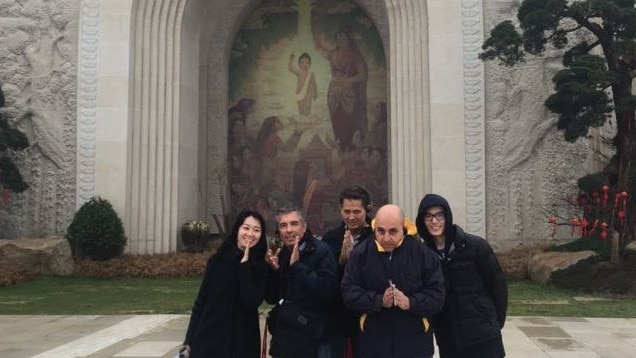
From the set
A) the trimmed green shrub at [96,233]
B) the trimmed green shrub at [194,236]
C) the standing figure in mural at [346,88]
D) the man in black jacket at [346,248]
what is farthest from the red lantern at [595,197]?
the trimmed green shrub at [96,233]

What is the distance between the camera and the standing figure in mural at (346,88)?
15125mm

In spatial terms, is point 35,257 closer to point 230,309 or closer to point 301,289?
point 230,309

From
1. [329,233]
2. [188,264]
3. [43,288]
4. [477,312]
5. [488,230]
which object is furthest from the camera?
[488,230]

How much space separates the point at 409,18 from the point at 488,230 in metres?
5.37

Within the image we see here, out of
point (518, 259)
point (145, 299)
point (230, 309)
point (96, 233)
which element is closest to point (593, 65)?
point (518, 259)

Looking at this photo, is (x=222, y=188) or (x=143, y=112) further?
(x=222, y=188)

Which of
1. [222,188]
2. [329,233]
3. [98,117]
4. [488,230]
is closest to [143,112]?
[98,117]

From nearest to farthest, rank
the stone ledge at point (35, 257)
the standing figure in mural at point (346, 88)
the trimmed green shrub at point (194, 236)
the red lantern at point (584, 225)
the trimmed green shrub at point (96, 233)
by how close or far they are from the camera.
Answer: the red lantern at point (584, 225)
the stone ledge at point (35, 257)
the trimmed green shrub at point (96, 233)
the trimmed green shrub at point (194, 236)
the standing figure in mural at point (346, 88)

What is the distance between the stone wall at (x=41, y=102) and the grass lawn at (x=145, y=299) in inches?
105

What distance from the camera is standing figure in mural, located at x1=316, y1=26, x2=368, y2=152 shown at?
49.6 ft

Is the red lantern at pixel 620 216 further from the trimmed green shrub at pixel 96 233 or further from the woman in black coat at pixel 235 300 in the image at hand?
the trimmed green shrub at pixel 96 233

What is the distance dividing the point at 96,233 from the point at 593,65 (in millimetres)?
10292

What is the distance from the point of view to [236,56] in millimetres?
15758

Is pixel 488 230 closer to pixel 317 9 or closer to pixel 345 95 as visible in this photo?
pixel 345 95
